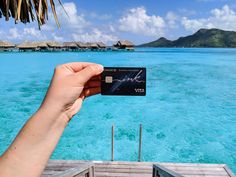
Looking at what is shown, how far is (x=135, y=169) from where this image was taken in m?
5.54

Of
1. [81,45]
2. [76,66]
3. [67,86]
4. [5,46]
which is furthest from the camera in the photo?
[81,45]

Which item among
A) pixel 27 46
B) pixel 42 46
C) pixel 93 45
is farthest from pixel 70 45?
pixel 27 46

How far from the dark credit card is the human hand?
0.11 meters

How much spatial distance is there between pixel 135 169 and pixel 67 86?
486 centimetres

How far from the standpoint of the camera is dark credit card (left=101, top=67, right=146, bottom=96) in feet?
4.41

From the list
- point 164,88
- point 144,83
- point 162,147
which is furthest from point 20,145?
point 164,88

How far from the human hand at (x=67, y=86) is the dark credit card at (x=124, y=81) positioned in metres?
0.11

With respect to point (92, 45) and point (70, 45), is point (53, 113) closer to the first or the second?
point (70, 45)

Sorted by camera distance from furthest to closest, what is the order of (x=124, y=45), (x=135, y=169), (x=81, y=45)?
(x=124, y=45), (x=81, y=45), (x=135, y=169)

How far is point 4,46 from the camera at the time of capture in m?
56.3

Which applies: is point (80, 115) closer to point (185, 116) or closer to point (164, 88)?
point (185, 116)

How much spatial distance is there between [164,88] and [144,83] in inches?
740

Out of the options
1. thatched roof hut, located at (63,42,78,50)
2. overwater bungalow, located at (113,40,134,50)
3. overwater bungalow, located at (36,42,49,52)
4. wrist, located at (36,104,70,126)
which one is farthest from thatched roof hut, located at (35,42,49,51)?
wrist, located at (36,104,70,126)

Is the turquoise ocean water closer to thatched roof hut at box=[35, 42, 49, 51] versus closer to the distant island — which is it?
thatched roof hut at box=[35, 42, 49, 51]
